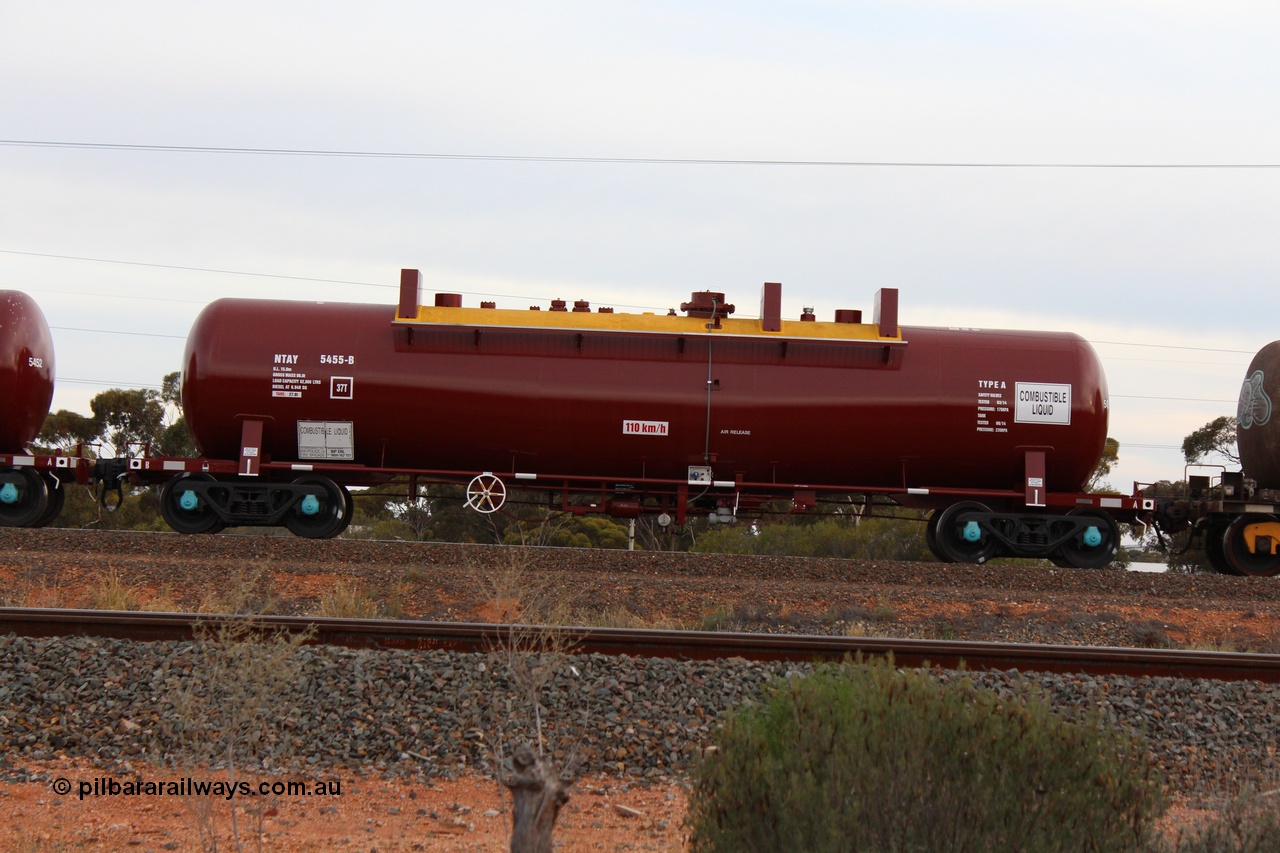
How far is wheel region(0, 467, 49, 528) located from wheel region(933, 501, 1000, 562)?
13151mm

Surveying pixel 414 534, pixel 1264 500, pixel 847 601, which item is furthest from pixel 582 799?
pixel 414 534

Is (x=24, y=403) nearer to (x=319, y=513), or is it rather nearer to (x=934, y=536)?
(x=319, y=513)

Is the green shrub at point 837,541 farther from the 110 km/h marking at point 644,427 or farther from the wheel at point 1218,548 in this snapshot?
the 110 km/h marking at point 644,427

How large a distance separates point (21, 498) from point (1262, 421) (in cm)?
1902

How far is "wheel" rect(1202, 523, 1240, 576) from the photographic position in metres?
16.1

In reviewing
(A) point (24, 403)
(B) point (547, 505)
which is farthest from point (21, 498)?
(B) point (547, 505)

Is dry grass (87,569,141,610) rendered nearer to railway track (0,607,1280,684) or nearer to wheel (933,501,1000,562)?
railway track (0,607,1280,684)

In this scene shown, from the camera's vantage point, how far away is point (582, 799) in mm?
5895

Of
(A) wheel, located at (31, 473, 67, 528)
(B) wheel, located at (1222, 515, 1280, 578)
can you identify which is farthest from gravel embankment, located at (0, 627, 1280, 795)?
(B) wheel, located at (1222, 515, 1280, 578)

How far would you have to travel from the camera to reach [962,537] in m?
15.5

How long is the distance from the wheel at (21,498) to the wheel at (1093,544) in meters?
14.9

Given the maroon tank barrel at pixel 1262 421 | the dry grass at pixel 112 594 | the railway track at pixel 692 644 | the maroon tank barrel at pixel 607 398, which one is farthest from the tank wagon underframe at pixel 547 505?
the railway track at pixel 692 644

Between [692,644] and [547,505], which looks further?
[547,505]

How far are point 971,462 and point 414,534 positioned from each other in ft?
81.0
